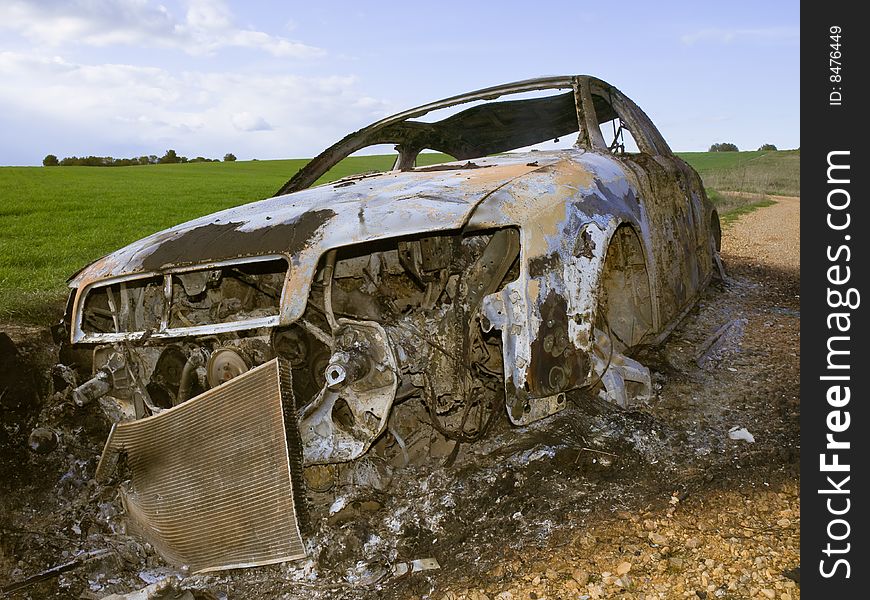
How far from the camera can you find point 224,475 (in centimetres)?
258

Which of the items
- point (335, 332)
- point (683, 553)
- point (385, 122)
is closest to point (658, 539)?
point (683, 553)

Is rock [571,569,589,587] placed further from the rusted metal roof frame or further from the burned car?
the rusted metal roof frame

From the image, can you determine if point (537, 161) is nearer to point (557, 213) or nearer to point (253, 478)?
point (557, 213)

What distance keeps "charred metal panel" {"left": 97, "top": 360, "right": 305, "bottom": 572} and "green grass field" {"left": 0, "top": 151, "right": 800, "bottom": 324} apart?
2.67 m

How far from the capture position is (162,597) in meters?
2.38

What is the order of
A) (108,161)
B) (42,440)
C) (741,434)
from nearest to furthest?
(741,434)
(42,440)
(108,161)

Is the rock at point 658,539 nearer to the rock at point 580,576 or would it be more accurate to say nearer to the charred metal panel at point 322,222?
the rock at point 580,576

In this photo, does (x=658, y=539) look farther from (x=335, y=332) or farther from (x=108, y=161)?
(x=108, y=161)

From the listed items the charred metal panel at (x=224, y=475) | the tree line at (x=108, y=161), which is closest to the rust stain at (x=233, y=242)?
the charred metal panel at (x=224, y=475)

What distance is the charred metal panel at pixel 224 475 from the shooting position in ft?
8.07

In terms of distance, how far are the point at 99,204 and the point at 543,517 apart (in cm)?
2069

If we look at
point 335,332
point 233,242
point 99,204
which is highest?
point 99,204

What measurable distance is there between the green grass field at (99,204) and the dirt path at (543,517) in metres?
2.36

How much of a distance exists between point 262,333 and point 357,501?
779mm
